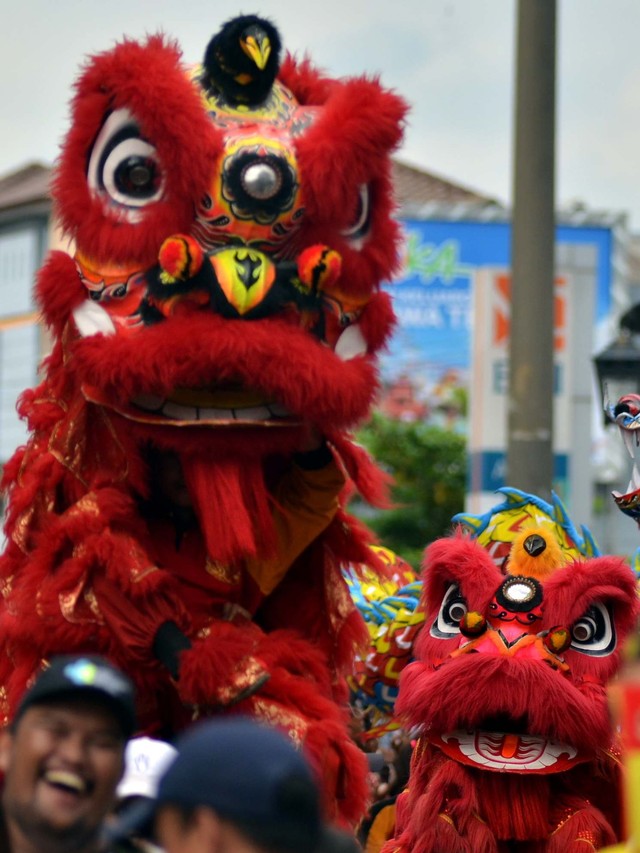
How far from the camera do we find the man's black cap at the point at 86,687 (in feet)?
9.61

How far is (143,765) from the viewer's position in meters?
4.09

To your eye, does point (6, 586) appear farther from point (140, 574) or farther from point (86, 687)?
point (86, 687)

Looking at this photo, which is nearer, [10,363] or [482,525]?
[482,525]

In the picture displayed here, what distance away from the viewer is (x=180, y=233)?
15.5 feet

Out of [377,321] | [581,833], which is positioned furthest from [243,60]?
[581,833]

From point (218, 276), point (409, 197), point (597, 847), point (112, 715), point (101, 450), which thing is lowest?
point (597, 847)

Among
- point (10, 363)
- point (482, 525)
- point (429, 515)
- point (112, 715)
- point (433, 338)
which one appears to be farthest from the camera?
point (10, 363)

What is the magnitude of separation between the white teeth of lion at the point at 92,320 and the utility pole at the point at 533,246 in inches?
101

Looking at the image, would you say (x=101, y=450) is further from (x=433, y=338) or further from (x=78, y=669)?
(x=433, y=338)

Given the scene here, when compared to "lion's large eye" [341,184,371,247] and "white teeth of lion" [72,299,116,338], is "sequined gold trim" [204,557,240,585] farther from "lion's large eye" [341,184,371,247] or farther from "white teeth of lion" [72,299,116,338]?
"lion's large eye" [341,184,371,247]

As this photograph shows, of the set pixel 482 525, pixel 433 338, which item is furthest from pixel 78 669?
pixel 433 338

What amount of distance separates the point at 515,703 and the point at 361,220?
1352mm

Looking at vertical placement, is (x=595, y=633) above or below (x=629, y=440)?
below

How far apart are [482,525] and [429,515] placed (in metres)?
14.9
